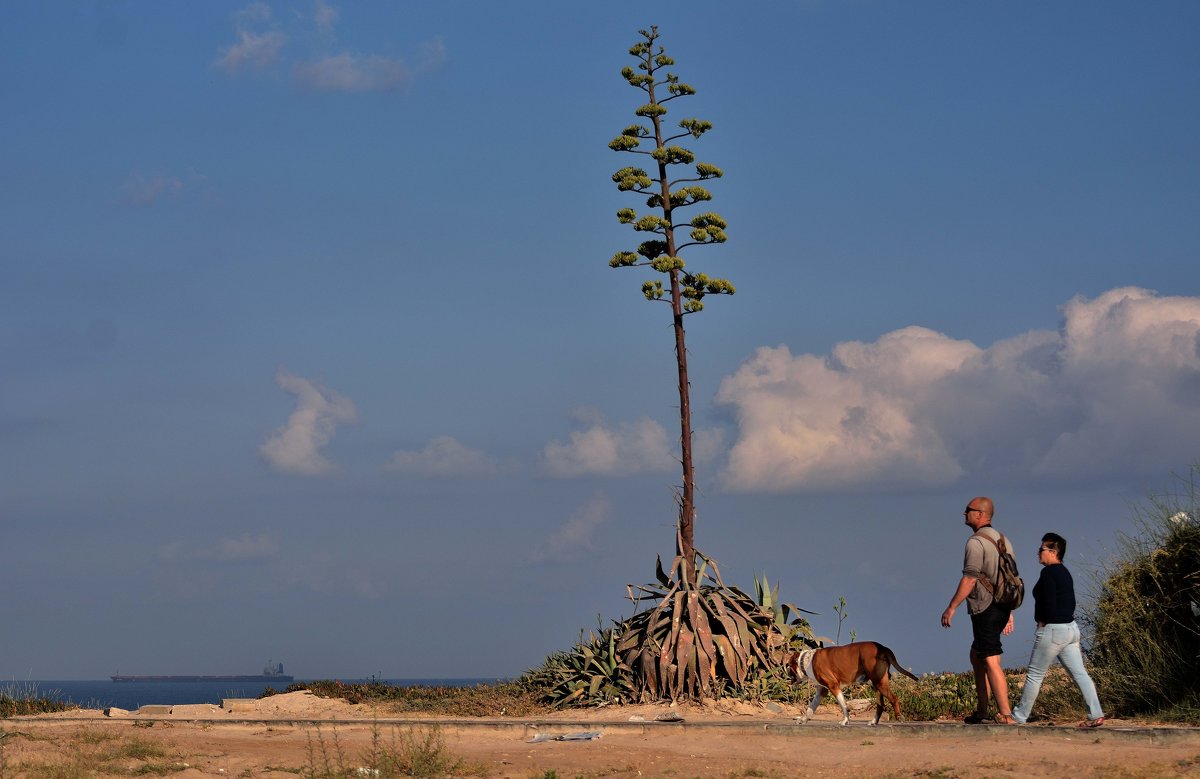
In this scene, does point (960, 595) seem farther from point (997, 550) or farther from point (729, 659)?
point (729, 659)

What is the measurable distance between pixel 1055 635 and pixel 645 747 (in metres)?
3.99

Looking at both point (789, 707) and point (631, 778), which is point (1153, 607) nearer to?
point (789, 707)

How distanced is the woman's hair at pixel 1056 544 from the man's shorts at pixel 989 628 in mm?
712

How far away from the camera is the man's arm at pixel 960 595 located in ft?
39.5

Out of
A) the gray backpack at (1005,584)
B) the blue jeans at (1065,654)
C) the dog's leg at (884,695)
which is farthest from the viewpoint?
the dog's leg at (884,695)

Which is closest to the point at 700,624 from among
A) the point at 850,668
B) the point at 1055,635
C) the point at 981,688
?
the point at 850,668

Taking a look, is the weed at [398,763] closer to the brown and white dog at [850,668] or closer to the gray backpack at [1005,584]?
the brown and white dog at [850,668]

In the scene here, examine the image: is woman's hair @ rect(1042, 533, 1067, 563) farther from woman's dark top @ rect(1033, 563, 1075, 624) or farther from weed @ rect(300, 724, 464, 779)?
weed @ rect(300, 724, 464, 779)

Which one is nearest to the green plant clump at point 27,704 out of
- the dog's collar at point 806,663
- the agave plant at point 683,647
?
the agave plant at point 683,647

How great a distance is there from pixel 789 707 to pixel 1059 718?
3587mm

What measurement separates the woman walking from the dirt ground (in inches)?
11.8

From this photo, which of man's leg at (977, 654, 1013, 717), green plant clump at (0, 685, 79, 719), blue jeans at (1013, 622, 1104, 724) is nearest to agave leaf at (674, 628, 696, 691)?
man's leg at (977, 654, 1013, 717)

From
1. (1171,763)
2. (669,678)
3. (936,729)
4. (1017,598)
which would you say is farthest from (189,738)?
(1171,763)

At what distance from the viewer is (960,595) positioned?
479 inches
